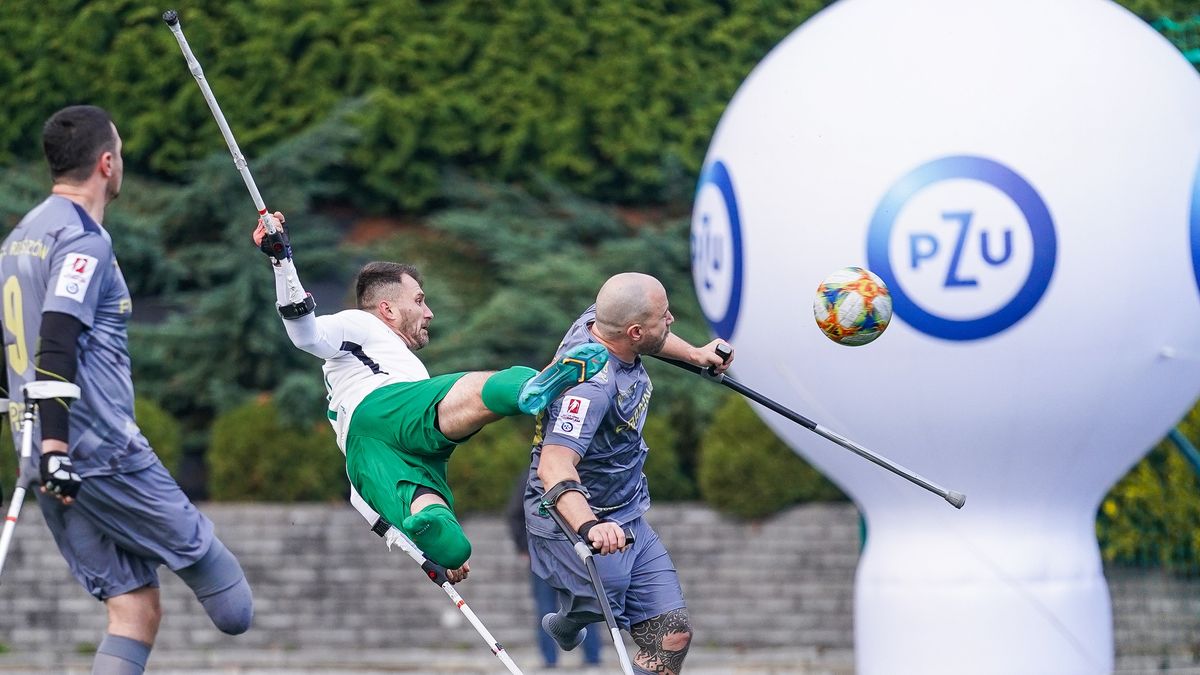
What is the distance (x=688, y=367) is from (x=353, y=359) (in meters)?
1.32

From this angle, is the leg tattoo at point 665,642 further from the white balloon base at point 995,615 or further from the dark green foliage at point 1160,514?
the dark green foliage at point 1160,514

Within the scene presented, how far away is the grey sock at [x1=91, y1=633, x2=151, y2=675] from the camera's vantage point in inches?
222

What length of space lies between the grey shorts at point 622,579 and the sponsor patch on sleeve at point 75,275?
1.93m

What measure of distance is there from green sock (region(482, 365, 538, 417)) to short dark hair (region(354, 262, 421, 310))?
0.87 metres

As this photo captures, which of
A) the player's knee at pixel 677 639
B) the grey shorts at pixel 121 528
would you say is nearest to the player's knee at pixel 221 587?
the grey shorts at pixel 121 528

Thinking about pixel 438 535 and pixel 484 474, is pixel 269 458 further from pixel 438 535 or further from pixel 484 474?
pixel 438 535

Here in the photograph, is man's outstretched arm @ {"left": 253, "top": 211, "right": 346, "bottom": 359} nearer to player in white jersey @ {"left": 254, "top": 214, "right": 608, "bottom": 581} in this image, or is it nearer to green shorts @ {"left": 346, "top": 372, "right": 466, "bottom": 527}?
player in white jersey @ {"left": 254, "top": 214, "right": 608, "bottom": 581}

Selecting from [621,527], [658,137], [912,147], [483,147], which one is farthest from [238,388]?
[621,527]

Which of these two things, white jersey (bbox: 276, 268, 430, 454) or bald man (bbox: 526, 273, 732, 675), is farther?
white jersey (bbox: 276, 268, 430, 454)

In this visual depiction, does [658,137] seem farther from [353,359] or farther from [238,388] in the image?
[353,359]

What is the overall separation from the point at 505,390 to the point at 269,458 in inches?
279

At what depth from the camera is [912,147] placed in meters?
8.02

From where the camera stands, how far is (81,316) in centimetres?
548

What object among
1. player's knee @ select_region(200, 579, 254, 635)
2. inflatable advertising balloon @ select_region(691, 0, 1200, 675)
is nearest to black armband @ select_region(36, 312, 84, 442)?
player's knee @ select_region(200, 579, 254, 635)
